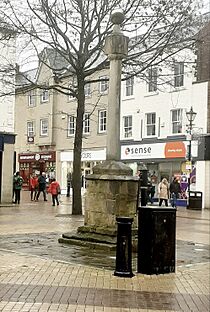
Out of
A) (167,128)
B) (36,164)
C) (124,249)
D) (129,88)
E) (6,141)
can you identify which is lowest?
(124,249)

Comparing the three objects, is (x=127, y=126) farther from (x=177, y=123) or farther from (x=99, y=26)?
(x=99, y=26)

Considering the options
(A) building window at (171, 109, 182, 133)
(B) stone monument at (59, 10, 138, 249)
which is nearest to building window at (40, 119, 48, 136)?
(A) building window at (171, 109, 182, 133)

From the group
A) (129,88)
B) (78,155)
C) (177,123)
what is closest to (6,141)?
(78,155)

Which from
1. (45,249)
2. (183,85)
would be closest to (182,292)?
(45,249)

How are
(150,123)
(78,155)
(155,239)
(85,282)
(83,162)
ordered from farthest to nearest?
1. (83,162)
2. (150,123)
3. (78,155)
4. (155,239)
5. (85,282)

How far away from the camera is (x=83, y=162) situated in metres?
44.8

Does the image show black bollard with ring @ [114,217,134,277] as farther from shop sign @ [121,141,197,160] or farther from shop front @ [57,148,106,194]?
shop front @ [57,148,106,194]

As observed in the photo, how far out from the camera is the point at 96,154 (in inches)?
1686

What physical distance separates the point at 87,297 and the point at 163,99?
30294mm

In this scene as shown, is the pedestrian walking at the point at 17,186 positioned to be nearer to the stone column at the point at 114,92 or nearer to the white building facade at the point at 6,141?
the white building facade at the point at 6,141

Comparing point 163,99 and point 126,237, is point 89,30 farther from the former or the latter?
point 163,99

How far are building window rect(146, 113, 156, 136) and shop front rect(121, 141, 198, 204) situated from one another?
3.00 ft

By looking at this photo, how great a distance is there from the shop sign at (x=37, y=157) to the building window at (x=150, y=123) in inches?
475

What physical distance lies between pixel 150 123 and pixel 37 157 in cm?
1419
